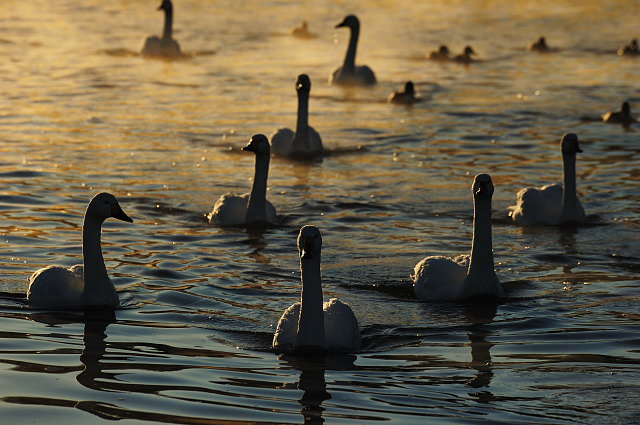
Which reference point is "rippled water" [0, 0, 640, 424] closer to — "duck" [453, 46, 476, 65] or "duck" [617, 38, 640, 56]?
"duck" [617, 38, 640, 56]

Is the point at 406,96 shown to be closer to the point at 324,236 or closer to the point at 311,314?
the point at 324,236

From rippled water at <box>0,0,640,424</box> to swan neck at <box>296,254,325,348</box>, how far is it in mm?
248

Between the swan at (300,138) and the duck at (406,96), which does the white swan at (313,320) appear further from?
the duck at (406,96)

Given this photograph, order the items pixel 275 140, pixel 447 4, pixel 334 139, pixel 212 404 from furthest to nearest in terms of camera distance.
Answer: pixel 447 4 < pixel 334 139 < pixel 275 140 < pixel 212 404

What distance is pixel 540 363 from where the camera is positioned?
13.3 m

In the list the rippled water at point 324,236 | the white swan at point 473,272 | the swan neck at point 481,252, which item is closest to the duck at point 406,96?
the rippled water at point 324,236

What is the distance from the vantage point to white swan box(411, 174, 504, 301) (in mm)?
15586

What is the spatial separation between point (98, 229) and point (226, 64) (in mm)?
22964

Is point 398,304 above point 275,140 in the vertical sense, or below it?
below

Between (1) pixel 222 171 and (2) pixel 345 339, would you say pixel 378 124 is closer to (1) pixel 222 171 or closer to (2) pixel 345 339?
(1) pixel 222 171

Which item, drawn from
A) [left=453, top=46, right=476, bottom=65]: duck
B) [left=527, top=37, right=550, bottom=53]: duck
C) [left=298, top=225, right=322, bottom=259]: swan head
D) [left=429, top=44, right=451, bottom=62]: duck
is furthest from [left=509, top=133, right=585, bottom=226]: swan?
[left=527, top=37, right=550, bottom=53]: duck

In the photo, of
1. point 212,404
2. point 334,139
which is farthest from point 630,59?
point 212,404

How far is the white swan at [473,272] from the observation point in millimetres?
15586

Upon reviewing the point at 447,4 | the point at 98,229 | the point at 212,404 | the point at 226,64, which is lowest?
the point at 212,404
